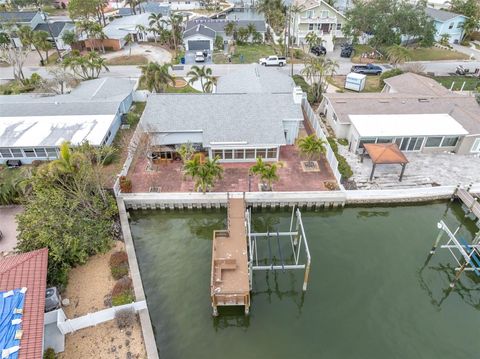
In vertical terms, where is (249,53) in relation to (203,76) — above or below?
below

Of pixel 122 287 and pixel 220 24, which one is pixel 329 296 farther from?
pixel 220 24

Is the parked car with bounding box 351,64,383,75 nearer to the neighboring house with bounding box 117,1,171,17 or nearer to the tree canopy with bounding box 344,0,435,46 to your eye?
the tree canopy with bounding box 344,0,435,46

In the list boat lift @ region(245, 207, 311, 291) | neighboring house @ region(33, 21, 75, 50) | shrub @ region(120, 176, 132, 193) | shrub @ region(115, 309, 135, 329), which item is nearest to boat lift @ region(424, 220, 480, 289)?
boat lift @ region(245, 207, 311, 291)

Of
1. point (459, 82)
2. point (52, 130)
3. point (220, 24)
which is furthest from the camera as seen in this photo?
point (220, 24)

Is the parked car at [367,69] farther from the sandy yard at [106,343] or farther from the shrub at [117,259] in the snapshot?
the sandy yard at [106,343]

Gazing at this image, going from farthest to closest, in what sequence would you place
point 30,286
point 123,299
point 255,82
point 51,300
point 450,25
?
1. point 450,25
2. point 255,82
3. point 123,299
4. point 51,300
5. point 30,286

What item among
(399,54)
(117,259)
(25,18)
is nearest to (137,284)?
(117,259)

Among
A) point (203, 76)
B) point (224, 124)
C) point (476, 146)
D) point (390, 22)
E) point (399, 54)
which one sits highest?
point (390, 22)
